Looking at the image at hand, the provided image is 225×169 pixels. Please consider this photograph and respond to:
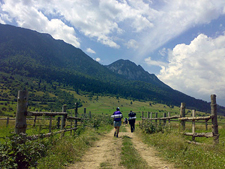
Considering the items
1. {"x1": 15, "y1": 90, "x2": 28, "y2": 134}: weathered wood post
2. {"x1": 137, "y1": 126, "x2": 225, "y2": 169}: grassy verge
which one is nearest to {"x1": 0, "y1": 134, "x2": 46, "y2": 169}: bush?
{"x1": 15, "y1": 90, "x2": 28, "y2": 134}: weathered wood post

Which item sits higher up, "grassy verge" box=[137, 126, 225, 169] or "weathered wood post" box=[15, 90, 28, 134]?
"weathered wood post" box=[15, 90, 28, 134]

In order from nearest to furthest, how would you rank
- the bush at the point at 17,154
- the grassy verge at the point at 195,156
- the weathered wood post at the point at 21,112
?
the bush at the point at 17,154 → the weathered wood post at the point at 21,112 → the grassy verge at the point at 195,156

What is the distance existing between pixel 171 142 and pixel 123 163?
3.26 meters

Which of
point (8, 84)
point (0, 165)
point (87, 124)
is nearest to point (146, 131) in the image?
point (87, 124)

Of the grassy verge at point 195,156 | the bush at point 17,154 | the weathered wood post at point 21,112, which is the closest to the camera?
the bush at point 17,154

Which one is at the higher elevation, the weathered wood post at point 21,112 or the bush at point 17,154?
the weathered wood post at point 21,112

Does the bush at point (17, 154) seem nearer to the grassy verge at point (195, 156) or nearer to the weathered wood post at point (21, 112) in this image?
the weathered wood post at point (21, 112)

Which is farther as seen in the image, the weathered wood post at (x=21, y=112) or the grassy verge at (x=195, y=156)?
the grassy verge at (x=195, y=156)

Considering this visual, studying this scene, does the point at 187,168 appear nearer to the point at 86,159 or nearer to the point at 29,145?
the point at 86,159

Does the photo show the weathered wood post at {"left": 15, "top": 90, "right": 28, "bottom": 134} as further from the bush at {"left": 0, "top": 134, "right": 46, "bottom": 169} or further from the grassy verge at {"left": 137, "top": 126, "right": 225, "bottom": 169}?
the grassy verge at {"left": 137, "top": 126, "right": 225, "bottom": 169}

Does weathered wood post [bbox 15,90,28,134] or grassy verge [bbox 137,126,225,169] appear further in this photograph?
grassy verge [bbox 137,126,225,169]

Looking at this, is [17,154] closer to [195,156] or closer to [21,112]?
[21,112]

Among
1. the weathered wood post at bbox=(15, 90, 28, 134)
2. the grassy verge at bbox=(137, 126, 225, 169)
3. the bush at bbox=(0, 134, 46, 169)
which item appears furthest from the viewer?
the grassy verge at bbox=(137, 126, 225, 169)

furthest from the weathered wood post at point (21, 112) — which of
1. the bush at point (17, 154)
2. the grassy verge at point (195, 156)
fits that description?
the grassy verge at point (195, 156)
